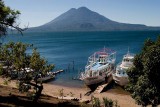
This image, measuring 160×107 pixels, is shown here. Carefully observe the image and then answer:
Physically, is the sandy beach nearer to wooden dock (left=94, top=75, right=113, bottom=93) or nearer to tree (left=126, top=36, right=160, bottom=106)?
wooden dock (left=94, top=75, right=113, bottom=93)

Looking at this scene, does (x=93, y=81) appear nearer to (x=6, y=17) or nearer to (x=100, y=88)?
(x=100, y=88)

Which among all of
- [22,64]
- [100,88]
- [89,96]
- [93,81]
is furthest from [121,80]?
[22,64]

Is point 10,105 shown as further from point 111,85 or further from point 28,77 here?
point 111,85

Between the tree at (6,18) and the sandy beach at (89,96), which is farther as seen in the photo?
the sandy beach at (89,96)

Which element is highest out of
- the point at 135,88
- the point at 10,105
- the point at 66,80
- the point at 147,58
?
the point at 147,58

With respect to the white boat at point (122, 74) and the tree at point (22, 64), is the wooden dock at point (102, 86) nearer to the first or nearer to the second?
the white boat at point (122, 74)

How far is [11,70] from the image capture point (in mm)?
30234

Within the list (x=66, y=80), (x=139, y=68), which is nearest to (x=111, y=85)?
(x=66, y=80)

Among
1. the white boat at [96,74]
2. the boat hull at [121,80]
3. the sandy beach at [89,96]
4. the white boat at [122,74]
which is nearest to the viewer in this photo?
the sandy beach at [89,96]

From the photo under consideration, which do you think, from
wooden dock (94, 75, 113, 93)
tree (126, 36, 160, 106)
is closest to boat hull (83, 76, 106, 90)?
wooden dock (94, 75, 113, 93)

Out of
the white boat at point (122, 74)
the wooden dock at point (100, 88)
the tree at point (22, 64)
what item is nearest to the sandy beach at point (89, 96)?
the wooden dock at point (100, 88)

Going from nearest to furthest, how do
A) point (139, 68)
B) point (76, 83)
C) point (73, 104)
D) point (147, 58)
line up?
point (147, 58)
point (139, 68)
point (73, 104)
point (76, 83)

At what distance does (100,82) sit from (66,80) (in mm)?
11465

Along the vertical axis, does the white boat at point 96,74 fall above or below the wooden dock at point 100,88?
above
